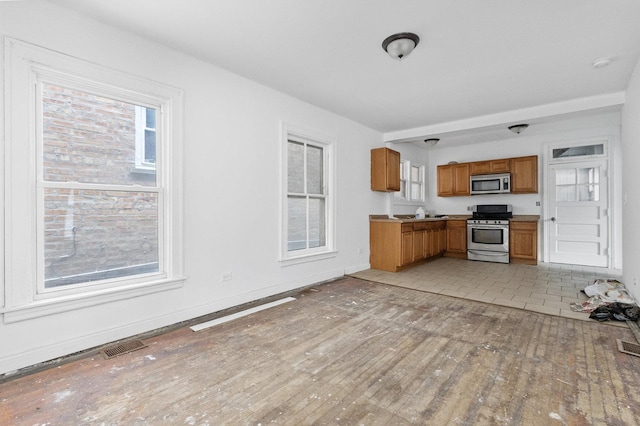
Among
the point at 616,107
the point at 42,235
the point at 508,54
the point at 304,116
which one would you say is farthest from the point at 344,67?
the point at 616,107

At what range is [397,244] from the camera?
16.9 feet

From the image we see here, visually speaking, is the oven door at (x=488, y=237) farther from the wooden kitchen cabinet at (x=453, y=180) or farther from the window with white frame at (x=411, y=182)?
the window with white frame at (x=411, y=182)

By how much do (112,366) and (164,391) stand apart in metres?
0.59

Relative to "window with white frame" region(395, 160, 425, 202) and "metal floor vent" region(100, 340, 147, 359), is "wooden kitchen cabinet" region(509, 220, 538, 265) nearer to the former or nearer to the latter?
"window with white frame" region(395, 160, 425, 202)

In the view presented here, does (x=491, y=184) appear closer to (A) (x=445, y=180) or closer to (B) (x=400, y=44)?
(A) (x=445, y=180)

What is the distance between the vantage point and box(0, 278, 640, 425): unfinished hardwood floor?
1.63m

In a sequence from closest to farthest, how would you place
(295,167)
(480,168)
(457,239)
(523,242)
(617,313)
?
(617,313)
(295,167)
(523,242)
(480,168)
(457,239)

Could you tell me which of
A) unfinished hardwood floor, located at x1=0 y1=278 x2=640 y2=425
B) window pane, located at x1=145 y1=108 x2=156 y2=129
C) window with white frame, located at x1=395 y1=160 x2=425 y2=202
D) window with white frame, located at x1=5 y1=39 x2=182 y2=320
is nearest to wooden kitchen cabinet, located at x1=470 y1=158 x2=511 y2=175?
window with white frame, located at x1=395 y1=160 x2=425 y2=202

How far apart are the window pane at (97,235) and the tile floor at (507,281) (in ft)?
10.5

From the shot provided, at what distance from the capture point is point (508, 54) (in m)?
2.91

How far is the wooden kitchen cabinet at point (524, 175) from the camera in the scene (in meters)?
6.02

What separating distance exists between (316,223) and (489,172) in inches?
169

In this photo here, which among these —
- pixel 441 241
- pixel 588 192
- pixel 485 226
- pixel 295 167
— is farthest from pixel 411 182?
pixel 295 167

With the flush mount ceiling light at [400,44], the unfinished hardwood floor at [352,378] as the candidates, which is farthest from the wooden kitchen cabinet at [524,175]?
the flush mount ceiling light at [400,44]
